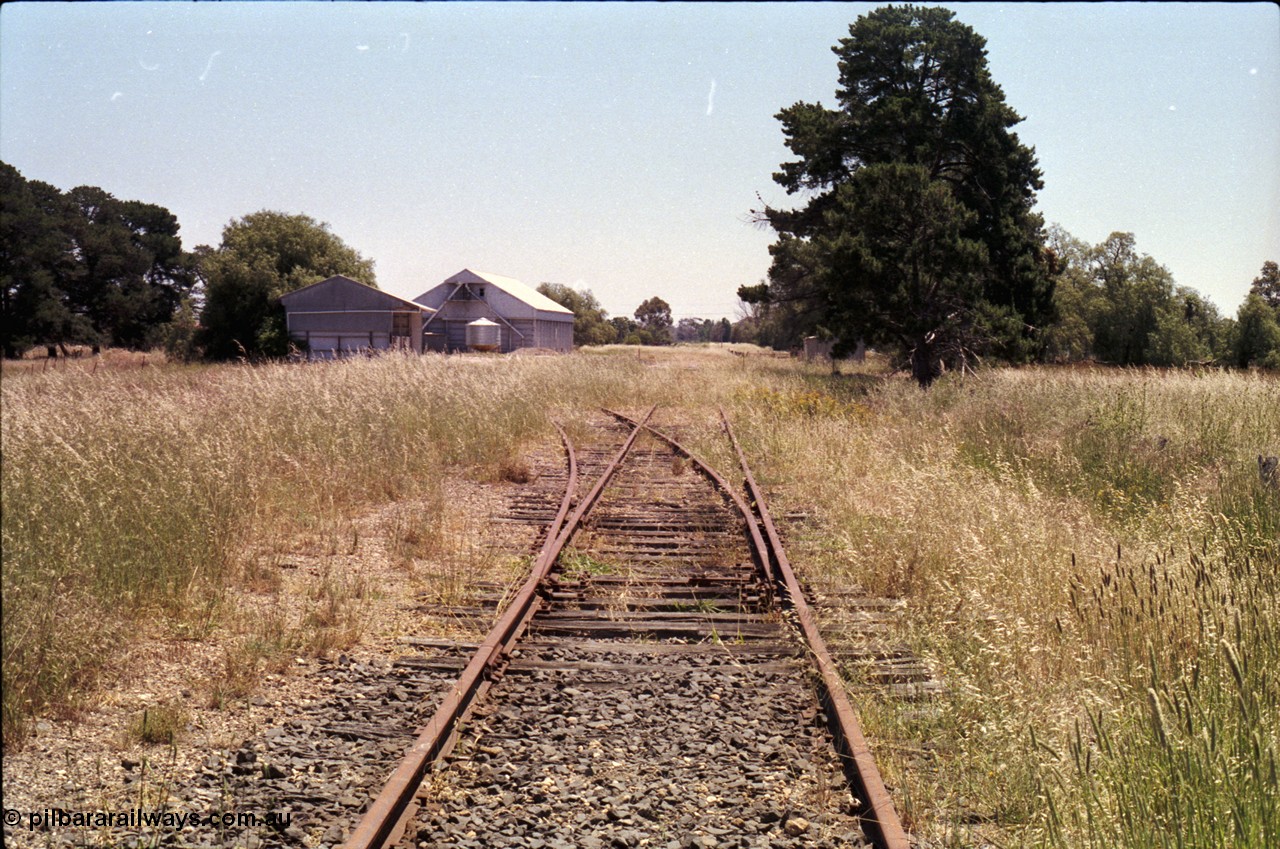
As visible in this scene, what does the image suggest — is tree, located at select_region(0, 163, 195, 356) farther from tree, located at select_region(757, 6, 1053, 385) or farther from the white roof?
the white roof

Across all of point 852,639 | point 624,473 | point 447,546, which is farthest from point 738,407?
point 852,639

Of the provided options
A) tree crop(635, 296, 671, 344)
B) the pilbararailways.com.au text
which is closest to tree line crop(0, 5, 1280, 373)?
the pilbararailways.com.au text

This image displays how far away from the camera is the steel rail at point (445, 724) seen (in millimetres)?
3213

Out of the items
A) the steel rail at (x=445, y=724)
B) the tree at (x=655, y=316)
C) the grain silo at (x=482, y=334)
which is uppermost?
the tree at (x=655, y=316)

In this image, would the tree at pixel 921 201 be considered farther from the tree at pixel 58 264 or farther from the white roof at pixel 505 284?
the white roof at pixel 505 284

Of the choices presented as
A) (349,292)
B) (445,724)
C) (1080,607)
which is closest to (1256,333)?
(1080,607)

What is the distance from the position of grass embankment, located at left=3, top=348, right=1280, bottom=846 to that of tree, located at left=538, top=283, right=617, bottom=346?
321 feet

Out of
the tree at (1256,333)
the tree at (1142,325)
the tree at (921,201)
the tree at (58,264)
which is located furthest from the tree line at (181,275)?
the tree at (1256,333)

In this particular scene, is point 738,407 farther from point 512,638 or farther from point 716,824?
point 716,824

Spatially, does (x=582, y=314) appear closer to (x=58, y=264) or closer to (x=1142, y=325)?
(x=1142, y=325)

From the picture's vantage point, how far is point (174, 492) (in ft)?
21.4

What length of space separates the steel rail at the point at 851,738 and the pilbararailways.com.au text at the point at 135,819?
2183mm

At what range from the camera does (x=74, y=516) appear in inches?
218

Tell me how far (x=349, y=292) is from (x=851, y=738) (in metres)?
48.8
